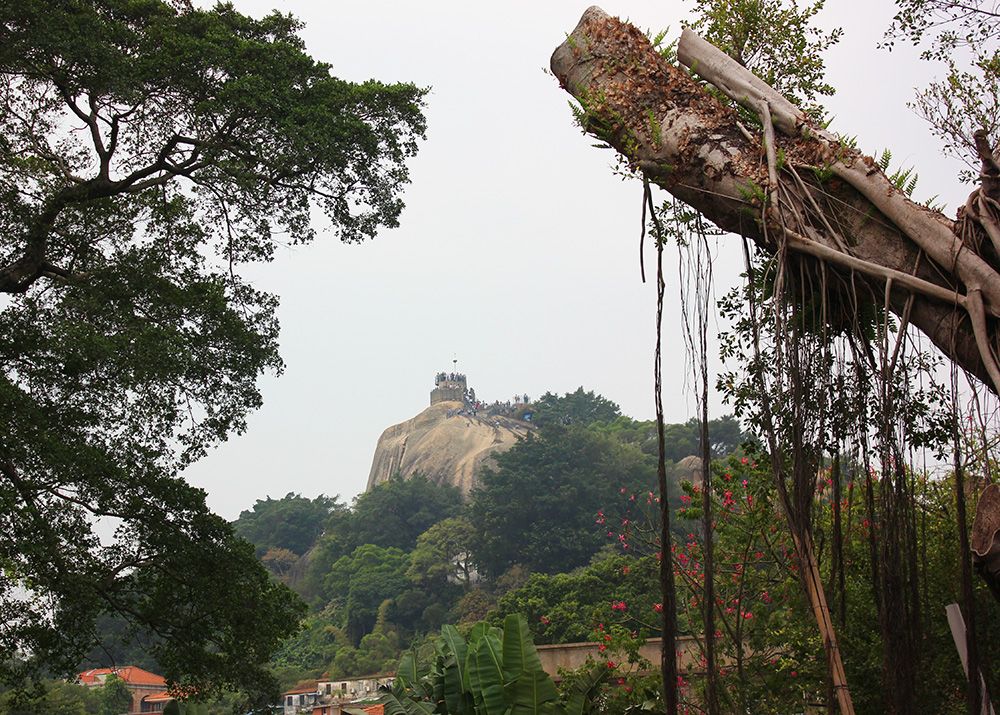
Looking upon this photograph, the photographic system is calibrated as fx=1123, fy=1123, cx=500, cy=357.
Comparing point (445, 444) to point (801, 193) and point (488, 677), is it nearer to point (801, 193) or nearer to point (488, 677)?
point (488, 677)

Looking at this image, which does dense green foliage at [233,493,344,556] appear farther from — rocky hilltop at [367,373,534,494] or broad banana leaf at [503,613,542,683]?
broad banana leaf at [503,613,542,683]

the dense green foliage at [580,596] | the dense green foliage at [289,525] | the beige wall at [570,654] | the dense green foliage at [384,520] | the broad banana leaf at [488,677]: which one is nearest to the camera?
the broad banana leaf at [488,677]

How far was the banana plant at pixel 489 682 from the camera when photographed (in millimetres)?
8070

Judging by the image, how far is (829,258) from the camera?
403 cm

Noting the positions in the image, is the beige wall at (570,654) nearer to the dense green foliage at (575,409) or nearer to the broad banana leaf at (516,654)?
the broad banana leaf at (516,654)

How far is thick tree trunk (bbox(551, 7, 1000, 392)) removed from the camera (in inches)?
152

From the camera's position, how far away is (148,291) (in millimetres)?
10008

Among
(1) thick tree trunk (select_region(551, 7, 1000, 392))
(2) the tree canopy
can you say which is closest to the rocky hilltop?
(2) the tree canopy

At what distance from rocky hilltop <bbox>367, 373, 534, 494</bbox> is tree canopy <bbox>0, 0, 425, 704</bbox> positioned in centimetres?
5754

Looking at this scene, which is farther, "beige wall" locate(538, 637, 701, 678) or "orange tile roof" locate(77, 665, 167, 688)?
"orange tile roof" locate(77, 665, 167, 688)

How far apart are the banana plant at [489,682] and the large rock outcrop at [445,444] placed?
5766 centimetres

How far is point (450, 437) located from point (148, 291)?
2574 inches

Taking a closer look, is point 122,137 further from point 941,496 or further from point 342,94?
point 941,496

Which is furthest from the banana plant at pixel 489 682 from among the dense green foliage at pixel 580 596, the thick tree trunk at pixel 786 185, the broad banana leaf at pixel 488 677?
the dense green foliage at pixel 580 596
